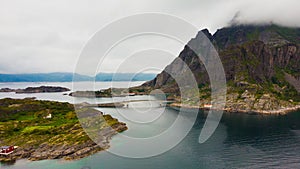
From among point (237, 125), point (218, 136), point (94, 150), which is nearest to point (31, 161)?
point (94, 150)

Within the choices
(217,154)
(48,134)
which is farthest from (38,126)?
(217,154)

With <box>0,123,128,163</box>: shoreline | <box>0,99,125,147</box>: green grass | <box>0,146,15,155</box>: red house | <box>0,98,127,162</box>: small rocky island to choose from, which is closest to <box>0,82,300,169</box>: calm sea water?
<box>0,123,128,163</box>: shoreline

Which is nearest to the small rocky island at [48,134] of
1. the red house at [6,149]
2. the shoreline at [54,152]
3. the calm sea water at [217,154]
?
the shoreline at [54,152]

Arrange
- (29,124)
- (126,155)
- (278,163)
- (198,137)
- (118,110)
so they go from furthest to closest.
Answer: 1. (118,110)
2. (29,124)
3. (198,137)
4. (126,155)
5. (278,163)

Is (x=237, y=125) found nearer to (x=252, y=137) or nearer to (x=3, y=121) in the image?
(x=252, y=137)

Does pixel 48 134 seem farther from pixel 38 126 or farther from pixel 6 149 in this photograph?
pixel 6 149

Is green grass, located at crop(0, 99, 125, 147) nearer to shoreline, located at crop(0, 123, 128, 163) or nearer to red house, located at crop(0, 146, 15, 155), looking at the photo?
shoreline, located at crop(0, 123, 128, 163)

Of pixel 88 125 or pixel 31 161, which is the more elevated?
pixel 88 125

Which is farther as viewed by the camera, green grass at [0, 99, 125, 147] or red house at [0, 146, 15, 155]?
green grass at [0, 99, 125, 147]
